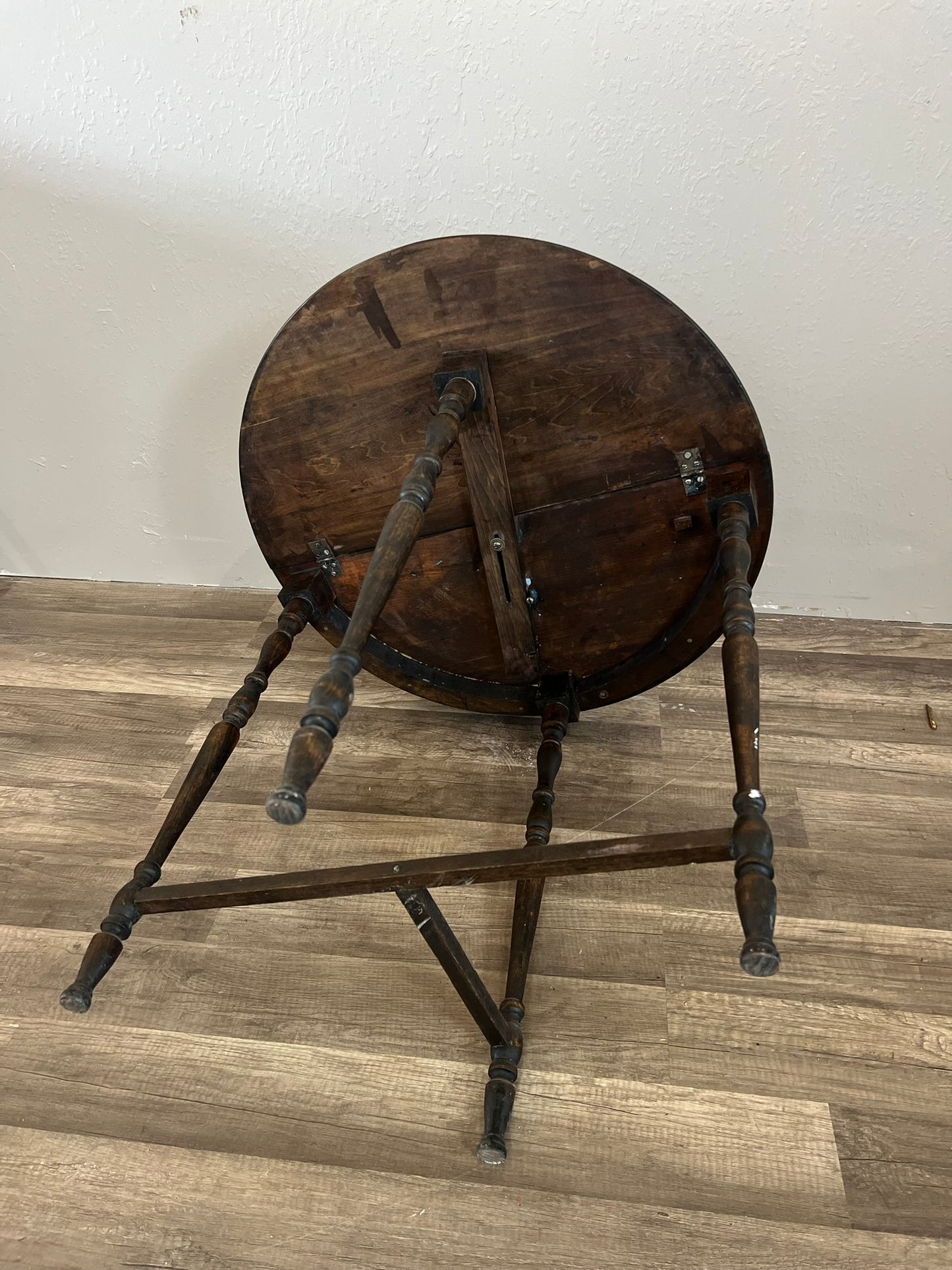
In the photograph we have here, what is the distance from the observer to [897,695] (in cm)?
197

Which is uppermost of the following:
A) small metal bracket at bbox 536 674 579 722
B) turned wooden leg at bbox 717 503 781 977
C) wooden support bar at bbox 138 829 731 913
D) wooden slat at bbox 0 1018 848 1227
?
turned wooden leg at bbox 717 503 781 977

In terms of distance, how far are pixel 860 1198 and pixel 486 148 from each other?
1800 millimetres

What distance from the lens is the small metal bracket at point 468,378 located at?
1.33 m

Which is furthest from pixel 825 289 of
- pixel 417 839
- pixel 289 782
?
pixel 289 782

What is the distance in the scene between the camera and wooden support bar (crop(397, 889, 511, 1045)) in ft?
4.00

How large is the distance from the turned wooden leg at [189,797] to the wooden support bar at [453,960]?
48 cm

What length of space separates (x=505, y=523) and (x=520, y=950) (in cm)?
67

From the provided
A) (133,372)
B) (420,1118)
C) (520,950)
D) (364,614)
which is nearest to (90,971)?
(420,1118)

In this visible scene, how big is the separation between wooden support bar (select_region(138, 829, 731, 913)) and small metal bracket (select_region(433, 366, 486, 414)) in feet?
2.08

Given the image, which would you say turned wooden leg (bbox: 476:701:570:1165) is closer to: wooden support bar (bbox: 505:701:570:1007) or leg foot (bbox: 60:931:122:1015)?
wooden support bar (bbox: 505:701:570:1007)

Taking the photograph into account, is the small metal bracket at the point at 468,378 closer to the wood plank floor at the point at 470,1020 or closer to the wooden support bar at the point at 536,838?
the wooden support bar at the point at 536,838

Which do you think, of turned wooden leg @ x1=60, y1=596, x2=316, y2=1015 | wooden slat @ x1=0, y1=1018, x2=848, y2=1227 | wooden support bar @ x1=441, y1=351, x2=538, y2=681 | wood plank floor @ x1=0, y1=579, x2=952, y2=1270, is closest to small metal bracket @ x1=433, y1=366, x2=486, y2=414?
wooden support bar @ x1=441, y1=351, x2=538, y2=681

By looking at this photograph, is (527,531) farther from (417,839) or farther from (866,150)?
(866,150)

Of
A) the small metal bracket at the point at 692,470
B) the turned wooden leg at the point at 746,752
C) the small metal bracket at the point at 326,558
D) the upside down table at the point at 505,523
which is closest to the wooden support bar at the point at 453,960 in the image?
the upside down table at the point at 505,523
